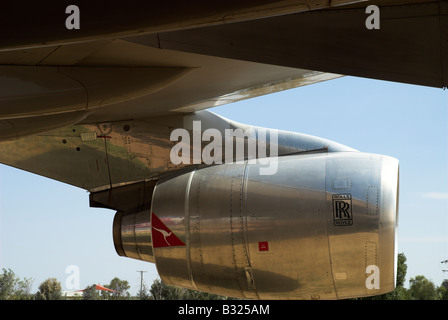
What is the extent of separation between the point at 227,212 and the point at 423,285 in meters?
10.9

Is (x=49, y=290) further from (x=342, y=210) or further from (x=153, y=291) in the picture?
(x=342, y=210)

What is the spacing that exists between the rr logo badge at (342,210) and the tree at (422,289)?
980 centimetres

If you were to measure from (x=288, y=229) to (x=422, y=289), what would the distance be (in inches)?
434

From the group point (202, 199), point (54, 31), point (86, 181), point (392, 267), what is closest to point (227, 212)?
point (202, 199)

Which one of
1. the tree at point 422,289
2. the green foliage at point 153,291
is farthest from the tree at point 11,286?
the tree at point 422,289

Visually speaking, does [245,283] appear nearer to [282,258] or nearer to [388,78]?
[282,258]

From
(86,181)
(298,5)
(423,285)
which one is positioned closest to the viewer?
(298,5)

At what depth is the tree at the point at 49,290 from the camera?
26.8 metres

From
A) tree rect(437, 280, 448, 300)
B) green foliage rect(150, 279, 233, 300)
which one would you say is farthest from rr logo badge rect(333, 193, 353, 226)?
green foliage rect(150, 279, 233, 300)

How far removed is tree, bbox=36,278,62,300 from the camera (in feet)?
87.9

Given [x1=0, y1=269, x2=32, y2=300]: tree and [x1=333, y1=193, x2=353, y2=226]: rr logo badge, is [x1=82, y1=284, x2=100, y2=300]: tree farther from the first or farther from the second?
[x1=333, y1=193, x2=353, y2=226]: rr logo badge

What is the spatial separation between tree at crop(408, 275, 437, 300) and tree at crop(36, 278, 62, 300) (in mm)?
15656

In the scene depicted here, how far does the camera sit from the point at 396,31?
4410mm

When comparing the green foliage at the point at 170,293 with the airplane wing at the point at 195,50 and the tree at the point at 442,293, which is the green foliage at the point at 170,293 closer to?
the tree at the point at 442,293
